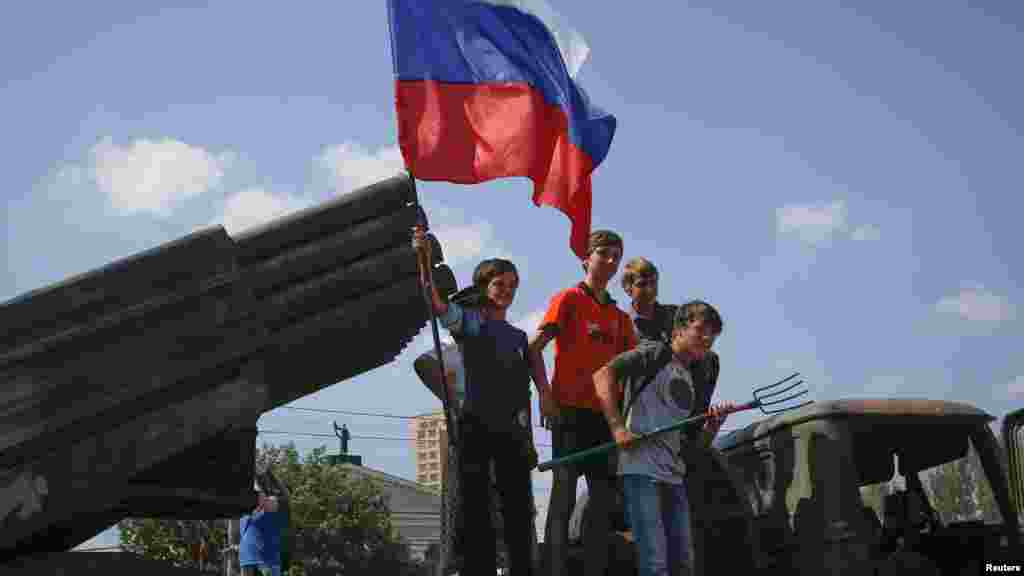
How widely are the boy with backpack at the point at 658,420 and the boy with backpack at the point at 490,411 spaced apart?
472mm

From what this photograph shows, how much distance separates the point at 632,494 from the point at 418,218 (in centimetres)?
182

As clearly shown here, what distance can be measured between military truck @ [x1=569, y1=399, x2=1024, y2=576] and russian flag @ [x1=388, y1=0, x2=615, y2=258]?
1.58 m

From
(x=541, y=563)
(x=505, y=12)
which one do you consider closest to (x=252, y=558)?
(x=541, y=563)

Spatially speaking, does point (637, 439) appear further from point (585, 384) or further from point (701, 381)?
point (701, 381)

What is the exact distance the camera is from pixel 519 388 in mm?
5578

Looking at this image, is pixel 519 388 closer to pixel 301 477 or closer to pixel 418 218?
pixel 418 218

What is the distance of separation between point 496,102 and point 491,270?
4.17 feet

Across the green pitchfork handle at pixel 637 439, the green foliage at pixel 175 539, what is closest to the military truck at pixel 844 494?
the green pitchfork handle at pixel 637 439

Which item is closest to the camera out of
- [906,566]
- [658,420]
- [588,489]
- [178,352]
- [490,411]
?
[178,352]

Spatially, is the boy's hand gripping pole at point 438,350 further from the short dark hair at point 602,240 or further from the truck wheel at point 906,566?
the truck wheel at point 906,566

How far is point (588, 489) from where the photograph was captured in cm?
592

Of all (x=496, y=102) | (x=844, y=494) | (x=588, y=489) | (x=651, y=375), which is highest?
(x=496, y=102)

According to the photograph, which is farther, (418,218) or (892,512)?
(892,512)

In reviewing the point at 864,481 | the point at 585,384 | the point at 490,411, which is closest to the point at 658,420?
the point at 585,384
